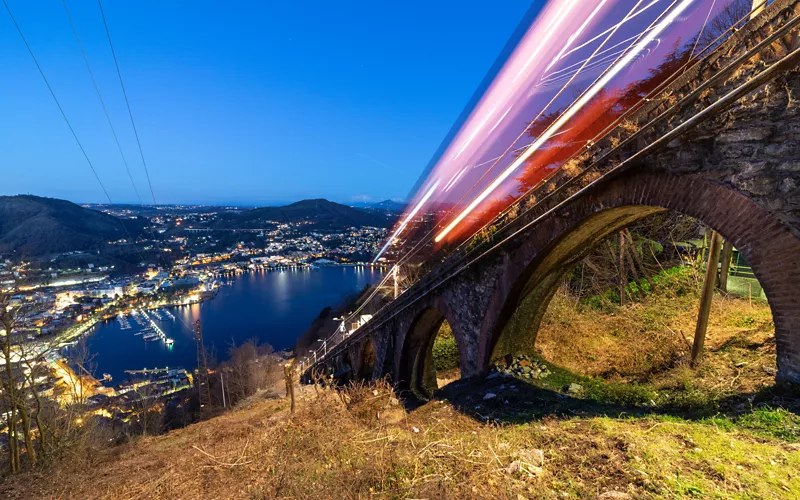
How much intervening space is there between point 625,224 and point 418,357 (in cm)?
742

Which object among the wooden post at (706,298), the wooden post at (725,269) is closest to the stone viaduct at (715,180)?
the wooden post at (706,298)

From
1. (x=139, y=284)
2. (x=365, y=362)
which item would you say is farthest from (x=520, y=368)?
(x=139, y=284)

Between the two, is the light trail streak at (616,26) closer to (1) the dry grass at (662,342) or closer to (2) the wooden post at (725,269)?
(2) the wooden post at (725,269)

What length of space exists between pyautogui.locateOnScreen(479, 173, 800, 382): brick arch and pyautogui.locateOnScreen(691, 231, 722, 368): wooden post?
1.18 metres

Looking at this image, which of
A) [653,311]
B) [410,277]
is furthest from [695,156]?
[410,277]

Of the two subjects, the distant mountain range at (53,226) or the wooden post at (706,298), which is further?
the distant mountain range at (53,226)

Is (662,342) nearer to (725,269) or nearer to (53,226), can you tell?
(725,269)

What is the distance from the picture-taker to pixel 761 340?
614cm

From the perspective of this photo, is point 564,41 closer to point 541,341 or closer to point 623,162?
point 623,162

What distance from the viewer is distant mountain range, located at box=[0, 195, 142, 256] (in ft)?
144

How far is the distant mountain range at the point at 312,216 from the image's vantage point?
10338 cm

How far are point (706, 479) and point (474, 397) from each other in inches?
182

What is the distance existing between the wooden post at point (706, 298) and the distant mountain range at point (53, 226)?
55.1 meters

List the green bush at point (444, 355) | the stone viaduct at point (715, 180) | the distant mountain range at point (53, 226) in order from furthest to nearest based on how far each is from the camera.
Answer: the distant mountain range at point (53, 226)
the green bush at point (444, 355)
the stone viaduct at point (715, 180)
